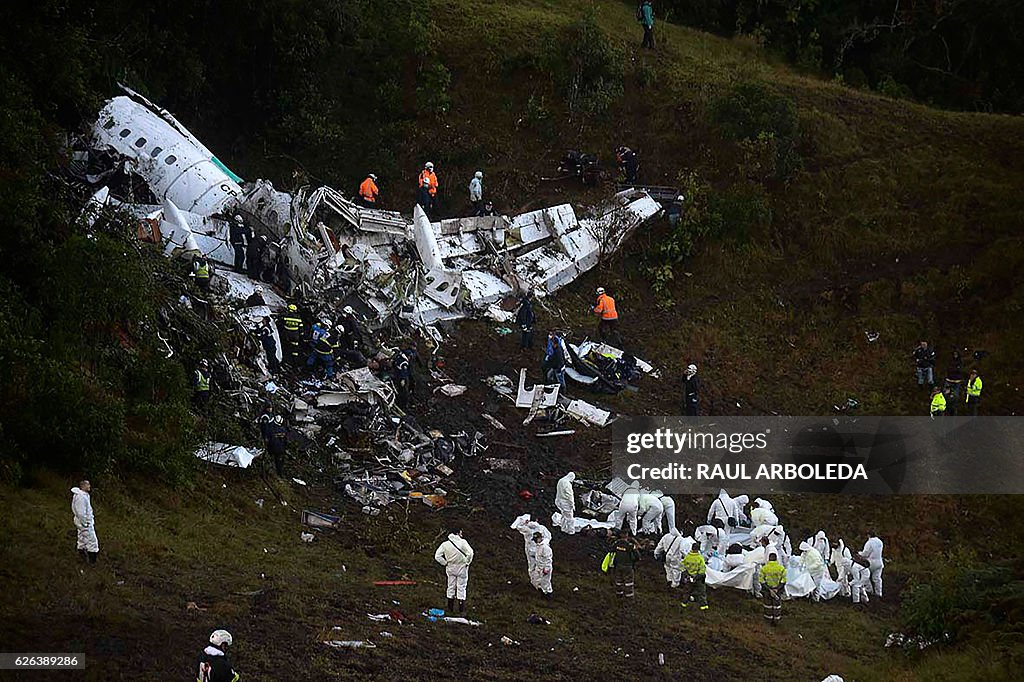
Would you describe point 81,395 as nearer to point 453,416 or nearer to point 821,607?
point 453,416

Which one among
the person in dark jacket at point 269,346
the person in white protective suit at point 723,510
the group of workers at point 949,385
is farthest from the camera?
the group of workers at point 949,385

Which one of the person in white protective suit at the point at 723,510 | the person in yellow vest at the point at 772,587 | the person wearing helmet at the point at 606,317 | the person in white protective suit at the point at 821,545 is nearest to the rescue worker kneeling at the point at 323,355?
the person wearing helmet at the point at 606,317

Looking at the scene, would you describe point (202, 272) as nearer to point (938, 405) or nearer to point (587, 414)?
point (587, 414)

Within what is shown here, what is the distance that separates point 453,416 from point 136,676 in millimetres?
12421

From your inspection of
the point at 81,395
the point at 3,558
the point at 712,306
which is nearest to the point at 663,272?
the point at 712,306

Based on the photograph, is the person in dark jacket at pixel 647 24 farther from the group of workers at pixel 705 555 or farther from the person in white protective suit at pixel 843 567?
the person in white protective suit at pixel 843 567

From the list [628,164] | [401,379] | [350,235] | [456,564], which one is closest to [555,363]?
[401,379]

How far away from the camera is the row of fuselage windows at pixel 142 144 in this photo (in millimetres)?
33156

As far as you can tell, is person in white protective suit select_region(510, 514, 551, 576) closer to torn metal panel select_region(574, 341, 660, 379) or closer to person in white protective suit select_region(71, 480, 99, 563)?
person in white protective suit select_region(71, 480, 99, 563)

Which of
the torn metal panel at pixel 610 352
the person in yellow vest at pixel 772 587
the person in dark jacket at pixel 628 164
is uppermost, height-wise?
the person in dark jacket at pixel 628 164

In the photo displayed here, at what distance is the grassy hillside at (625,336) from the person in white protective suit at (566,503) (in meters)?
0.32

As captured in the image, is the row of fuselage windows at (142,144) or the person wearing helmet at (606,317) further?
the row of fuselage windows at (142,144)

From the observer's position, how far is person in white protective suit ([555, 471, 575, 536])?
84.0 ft

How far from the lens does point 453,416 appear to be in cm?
2875
